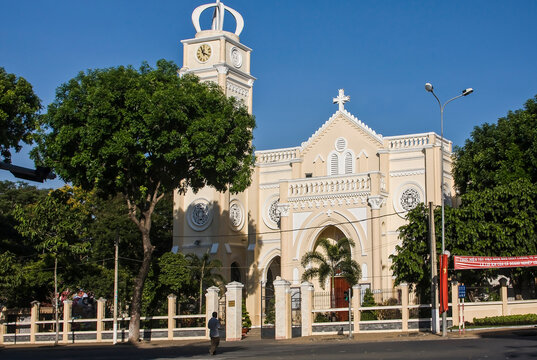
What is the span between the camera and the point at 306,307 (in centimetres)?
3388

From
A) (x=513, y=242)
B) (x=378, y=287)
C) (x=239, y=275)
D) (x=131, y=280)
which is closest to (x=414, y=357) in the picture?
(x=513, y=242)

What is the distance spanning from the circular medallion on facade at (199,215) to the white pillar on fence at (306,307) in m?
14.0

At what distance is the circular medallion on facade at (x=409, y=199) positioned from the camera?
140ft

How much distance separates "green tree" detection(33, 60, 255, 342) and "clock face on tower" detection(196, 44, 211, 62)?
14.8m

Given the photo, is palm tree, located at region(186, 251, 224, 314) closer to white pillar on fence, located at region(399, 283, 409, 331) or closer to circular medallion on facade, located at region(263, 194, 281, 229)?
circular medallion on facade, located at region(263, 194, 281, 229)

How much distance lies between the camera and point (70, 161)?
32.0 m

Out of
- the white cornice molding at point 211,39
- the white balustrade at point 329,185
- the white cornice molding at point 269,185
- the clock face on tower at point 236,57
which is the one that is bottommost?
the white balustrade at point 329,185

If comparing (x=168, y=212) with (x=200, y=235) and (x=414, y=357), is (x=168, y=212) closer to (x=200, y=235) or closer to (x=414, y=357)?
(x=200, y=235)

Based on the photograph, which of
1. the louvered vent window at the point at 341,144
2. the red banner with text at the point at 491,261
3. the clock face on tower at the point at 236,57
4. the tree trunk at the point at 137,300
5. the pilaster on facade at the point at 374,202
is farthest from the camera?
the clock face on tower at the point at 236,57

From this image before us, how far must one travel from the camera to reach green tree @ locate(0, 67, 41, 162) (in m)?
33.4

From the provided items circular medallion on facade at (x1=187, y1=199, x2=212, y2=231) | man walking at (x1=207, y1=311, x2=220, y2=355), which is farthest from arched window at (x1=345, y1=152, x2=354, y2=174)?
man walking at (x1=207, y1=311, x2=220, y2=355)

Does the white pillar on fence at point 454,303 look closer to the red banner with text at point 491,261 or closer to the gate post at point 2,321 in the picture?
the red banner with text at point 491,261

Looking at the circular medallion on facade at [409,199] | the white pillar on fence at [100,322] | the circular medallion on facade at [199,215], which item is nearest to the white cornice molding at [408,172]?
the circular medallion on facade at [409,199]

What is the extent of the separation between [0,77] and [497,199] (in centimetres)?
2284
